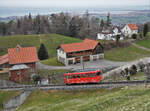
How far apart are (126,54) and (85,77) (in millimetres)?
40544

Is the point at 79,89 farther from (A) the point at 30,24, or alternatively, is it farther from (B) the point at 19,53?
(A) the point at 30,24

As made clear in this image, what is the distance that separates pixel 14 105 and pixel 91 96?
14132 mm

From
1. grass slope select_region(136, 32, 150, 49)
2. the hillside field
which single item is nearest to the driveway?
the hillside field

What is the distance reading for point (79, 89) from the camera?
33.4m

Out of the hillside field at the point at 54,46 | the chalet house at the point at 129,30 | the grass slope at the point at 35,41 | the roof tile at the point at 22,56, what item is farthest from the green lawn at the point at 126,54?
the roof tile at the point at 22,56

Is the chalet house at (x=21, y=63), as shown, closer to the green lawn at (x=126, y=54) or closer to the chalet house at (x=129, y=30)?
the green lawn at (x=126, y=54)

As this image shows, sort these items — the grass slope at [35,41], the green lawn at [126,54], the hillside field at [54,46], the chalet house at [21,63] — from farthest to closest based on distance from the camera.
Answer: the grass slope at [35,41] → the hillside field at [54,46] → the green lawn at [126,54] → the chalet house at [21,63]

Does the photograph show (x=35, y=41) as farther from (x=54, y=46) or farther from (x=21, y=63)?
(x=21, y=63)

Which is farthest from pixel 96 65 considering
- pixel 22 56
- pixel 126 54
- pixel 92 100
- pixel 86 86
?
pixel 92 100

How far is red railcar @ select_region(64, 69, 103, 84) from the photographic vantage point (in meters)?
34.5

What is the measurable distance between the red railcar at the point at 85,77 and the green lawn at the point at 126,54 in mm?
33089

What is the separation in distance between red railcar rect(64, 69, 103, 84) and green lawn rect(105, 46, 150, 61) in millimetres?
33089

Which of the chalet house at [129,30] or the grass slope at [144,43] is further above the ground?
the chalet house at [129,30]

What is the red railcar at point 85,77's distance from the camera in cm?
3450
